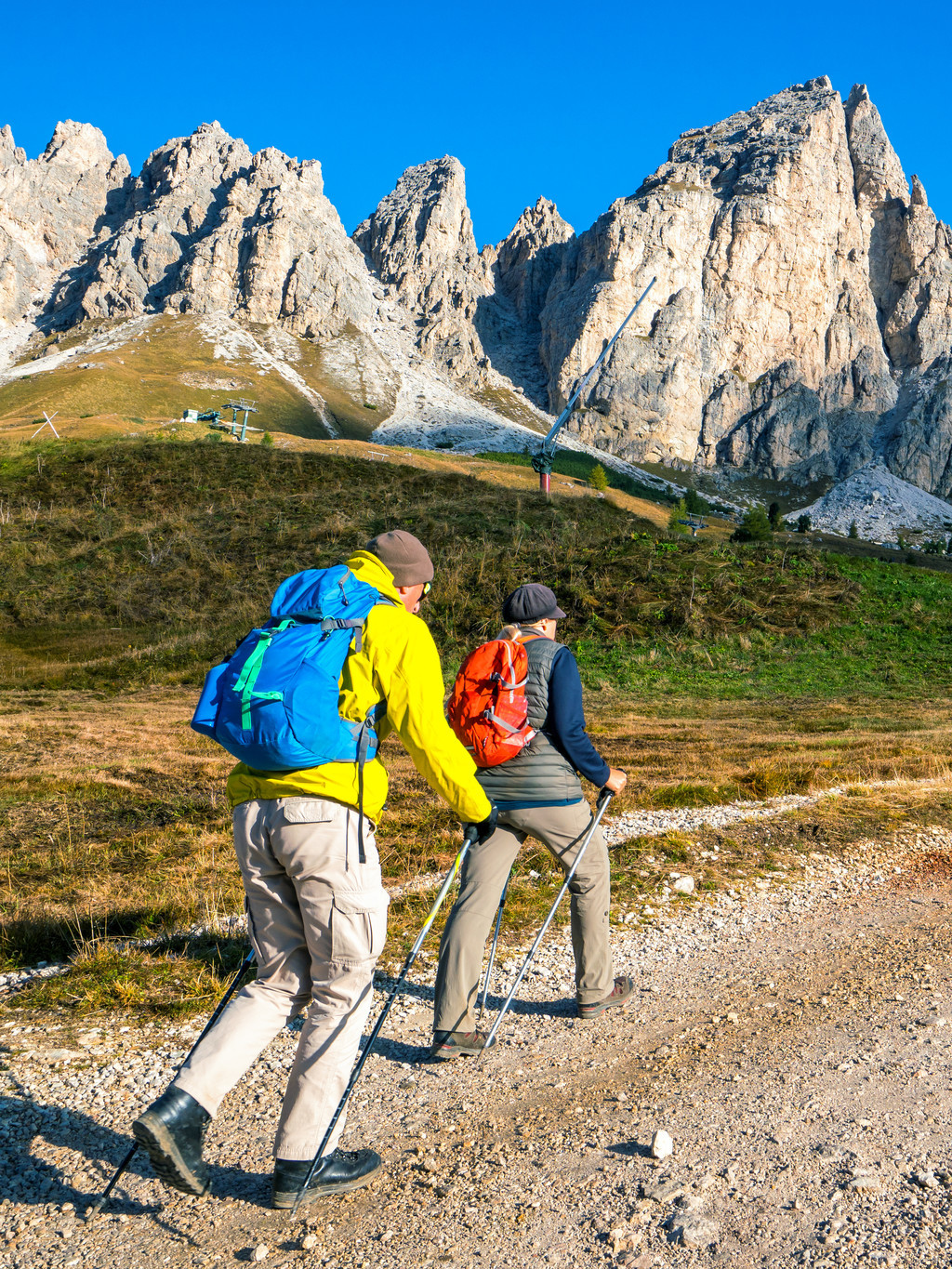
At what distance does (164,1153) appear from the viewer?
10.3 ft

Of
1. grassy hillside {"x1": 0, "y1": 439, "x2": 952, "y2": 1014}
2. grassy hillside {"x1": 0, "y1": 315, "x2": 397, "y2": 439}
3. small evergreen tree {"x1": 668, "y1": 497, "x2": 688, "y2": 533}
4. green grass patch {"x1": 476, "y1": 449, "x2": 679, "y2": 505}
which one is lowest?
grassy hillside {"x1": 0, "y1": 439, "x2": 952, "y2": 1014}

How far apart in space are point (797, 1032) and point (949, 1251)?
1792 mm

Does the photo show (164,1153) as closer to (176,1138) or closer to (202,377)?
(176,1138)

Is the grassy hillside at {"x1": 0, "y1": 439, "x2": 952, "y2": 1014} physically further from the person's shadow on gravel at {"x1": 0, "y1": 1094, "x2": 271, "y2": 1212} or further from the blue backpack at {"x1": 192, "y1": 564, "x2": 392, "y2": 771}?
the blue backpack at {"x1": 192, "y1": 564, "x2": 392, "y2": 771}

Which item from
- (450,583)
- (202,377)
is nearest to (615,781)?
(450,583)

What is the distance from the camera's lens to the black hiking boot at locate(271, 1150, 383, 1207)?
336 centimetres

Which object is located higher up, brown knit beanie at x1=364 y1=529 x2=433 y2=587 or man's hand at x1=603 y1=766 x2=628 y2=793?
brown knit beanie at x1=364 y1=529 x2=433 y2=587

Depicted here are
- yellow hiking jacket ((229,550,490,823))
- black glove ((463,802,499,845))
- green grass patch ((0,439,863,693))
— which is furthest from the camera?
green grass patch ((0,439,863,693))

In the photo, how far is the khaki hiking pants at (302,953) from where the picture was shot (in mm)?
3338

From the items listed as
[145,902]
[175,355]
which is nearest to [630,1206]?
[145,902]

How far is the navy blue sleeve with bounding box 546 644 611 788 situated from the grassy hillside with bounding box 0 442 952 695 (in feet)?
63.6

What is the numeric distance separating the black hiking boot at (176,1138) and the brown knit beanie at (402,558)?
2.26 meters

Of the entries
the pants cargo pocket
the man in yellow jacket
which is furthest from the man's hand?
the pants cargo pocket

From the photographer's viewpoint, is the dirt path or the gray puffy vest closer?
the dirt path
